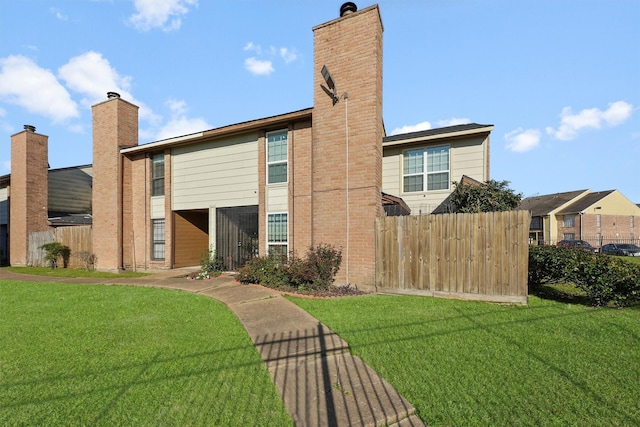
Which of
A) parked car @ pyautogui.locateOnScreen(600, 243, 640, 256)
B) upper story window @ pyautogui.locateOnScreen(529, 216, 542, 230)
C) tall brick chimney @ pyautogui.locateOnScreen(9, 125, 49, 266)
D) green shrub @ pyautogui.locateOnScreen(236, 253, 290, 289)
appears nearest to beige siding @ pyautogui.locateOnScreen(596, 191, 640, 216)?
upper story window @ pyautogui.locateOnScreen(529, 216, 542, 230)

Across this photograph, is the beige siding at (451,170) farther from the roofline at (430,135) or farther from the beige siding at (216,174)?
the beige siding at (216,174)

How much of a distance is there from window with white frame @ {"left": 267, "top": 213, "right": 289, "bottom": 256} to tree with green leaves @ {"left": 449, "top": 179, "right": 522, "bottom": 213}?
17.7 ft

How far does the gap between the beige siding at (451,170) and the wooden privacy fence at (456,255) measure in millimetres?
4539

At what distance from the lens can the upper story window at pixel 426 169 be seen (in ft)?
38.4

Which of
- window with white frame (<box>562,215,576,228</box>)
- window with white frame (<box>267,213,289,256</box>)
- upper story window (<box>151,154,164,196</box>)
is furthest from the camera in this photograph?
window with white frame (<box>562,215,576,228</box>)

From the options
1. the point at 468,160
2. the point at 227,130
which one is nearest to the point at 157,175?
the point at 227,130

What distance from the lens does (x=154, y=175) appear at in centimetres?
1237

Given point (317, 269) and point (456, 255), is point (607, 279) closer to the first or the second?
→ point (456, 255)

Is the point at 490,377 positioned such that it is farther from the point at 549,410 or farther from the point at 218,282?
the point at 218,282

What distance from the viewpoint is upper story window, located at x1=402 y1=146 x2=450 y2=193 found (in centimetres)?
1172

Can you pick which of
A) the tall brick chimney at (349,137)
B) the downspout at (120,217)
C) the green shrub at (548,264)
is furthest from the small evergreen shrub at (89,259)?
the green shrub at (548,264)

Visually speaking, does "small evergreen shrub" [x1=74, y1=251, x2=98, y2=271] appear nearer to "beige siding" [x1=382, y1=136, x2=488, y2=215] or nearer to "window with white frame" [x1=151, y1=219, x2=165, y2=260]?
"window with white frame" [x1=151, y1=219, x2=165, y2=260]

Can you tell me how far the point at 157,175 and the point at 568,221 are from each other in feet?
141

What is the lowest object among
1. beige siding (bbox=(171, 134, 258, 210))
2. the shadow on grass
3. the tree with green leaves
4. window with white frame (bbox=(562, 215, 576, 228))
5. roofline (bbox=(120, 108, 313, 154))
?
the shadow on grass
